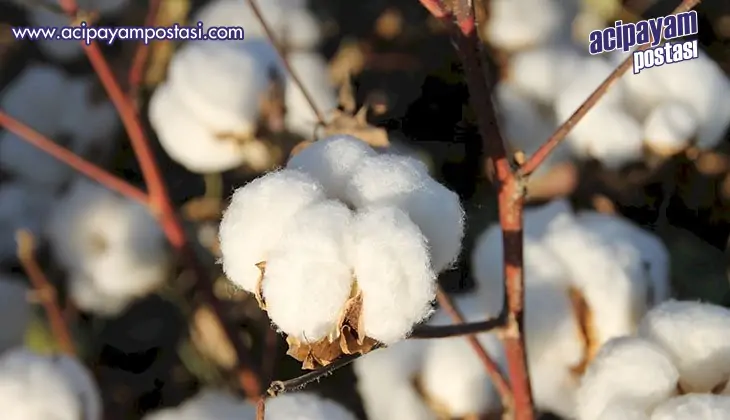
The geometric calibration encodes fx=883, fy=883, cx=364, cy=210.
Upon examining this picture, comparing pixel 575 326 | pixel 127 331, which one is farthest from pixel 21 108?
pixel 575 326

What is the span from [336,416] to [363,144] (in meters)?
0.23

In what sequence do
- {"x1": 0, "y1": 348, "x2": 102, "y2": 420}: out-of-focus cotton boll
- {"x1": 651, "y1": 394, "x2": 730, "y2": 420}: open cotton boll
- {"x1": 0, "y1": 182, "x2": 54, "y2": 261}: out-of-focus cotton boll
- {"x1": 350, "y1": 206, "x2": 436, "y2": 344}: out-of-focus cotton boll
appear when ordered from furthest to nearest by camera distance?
{"x1": 0, "y1": 182, "x2": 54, "y2": 261}: out-of-focus cotton boll → {"x1": 0, "y1": 348, "x2": 102, "y2": 420}: out-of-focus cotton boll → {"x1": 651, "y1": 394, "x2": 730, "y2": 420}: open cotton boll → {"x1": 350, "y1": 206, "x2": 436, "y2": 344}: out-of-focus cotton boll

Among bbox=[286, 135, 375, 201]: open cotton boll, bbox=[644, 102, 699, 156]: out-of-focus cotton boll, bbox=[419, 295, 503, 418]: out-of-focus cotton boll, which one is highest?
bbox=[286, 135, 375, 201]: open cotton boll

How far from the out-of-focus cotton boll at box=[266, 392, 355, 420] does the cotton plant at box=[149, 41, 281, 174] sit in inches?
11.9

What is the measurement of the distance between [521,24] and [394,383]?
1.42 ft

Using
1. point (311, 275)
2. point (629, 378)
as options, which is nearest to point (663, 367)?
point (629, 378)

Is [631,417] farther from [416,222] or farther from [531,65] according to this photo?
[531,65]

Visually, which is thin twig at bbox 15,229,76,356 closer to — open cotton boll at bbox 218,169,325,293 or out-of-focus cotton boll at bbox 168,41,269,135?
out-of-focus cotton boll at bbox 168,41,269,135

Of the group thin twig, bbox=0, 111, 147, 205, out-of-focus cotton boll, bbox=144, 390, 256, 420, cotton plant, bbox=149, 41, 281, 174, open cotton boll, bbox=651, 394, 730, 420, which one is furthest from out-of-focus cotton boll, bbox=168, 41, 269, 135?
open cotton boll, bbox=651, 394, 730, 420

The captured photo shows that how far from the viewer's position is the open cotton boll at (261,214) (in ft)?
1.32

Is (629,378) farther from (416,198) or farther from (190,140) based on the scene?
(190,140)

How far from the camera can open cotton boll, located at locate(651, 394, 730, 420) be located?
0.50 metres

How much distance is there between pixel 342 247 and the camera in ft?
1.27

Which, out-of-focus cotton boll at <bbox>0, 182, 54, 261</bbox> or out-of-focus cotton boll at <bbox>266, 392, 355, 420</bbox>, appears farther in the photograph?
out-of-focus cotton boll at <bbox>0, 182, 54, 261</bbox>
